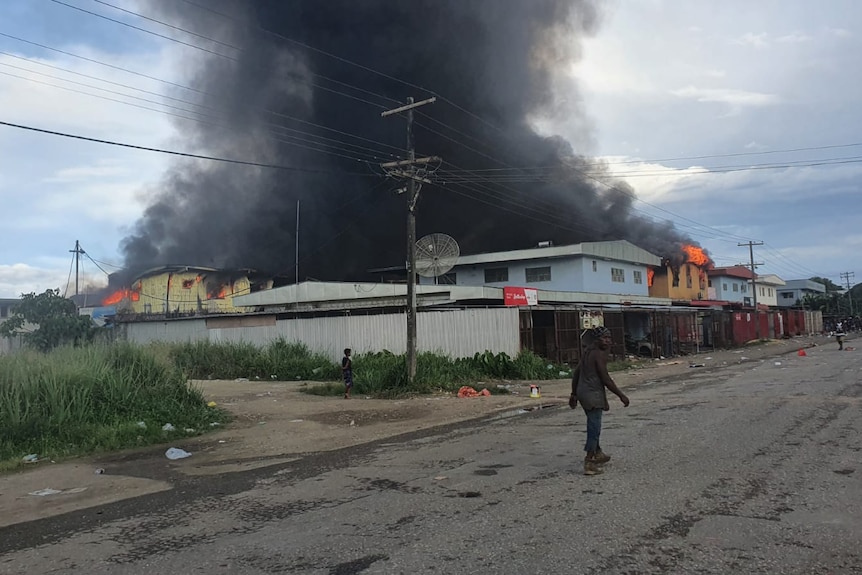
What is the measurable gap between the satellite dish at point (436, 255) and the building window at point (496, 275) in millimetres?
15931

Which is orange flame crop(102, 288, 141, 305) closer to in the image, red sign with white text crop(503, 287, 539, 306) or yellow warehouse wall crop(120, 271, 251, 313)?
yellow warehouse wall crop(120, 271, 251, 313)

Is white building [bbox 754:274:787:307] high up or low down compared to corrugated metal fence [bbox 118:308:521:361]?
up

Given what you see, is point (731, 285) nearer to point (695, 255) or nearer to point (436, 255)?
point (695, 255)

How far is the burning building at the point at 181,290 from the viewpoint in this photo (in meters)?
53.2

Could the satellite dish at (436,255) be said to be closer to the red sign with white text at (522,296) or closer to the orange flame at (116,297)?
the red sign with white text at (522,296)

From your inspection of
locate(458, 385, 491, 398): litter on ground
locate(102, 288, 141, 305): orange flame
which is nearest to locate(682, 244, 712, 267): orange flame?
locate(458, 385, 491, 398): litter on ground

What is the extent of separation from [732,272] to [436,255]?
52.1 metres

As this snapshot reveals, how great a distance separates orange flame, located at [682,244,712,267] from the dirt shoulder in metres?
39.8

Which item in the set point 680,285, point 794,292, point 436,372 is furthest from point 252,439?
point 794,292

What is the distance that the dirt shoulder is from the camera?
7.27 meters

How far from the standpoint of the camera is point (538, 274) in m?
39.6

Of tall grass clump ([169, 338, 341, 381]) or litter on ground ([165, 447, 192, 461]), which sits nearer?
litter on ground ([165, 447, 192, 461])

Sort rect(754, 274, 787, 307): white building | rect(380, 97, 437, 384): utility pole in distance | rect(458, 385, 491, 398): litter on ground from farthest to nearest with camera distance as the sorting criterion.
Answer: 1. rect(754, 274, 787, 307): white building
2. rect(380, 97, 437, 384): utility pole in distance
3. rect(458, 385, 491, 398): litter on ground

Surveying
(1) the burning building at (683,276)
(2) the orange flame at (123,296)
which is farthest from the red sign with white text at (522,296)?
(2) the orange flame at (123,296)
